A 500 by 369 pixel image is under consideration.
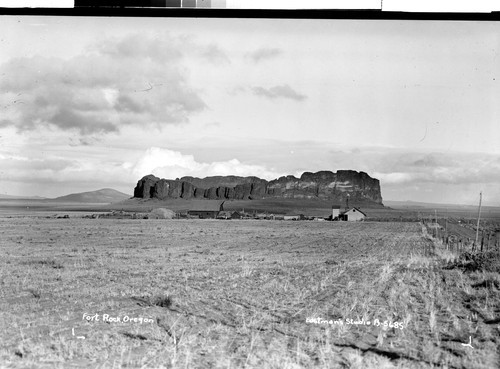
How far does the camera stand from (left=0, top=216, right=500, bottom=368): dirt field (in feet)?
15.9

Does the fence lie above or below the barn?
below

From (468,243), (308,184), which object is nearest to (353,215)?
(468,243)

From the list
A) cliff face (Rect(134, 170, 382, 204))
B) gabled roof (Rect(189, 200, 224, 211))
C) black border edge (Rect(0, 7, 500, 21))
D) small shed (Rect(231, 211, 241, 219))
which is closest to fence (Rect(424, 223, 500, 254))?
cliff face (Rect(134, 170, 382, 204))

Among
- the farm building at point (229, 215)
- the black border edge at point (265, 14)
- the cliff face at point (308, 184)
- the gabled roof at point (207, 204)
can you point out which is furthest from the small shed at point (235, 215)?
the black border edge at point (265, 14)

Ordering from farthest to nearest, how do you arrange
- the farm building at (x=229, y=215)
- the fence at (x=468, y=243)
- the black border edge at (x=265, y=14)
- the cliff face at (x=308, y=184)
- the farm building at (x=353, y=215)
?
the farm building at (x=229, y=215), the farm building at (x=353, y=215), the fence at (x=468, y=243), the cliff face at (x=308, y=184), the black border edge at (x=265, y=14)

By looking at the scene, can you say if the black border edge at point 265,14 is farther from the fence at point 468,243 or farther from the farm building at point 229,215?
the farm building at point 229,215

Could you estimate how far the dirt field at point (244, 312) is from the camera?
4859 millimetres

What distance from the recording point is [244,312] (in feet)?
19.5

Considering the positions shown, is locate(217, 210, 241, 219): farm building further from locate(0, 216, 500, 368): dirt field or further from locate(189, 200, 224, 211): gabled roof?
locate(0, 216, 500, 368): dirt field

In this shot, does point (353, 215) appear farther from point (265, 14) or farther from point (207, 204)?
point (265, 14)

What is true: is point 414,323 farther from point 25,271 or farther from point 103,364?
point 25,271

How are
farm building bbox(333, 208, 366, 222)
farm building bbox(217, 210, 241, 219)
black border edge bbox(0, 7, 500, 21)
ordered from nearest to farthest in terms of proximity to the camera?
black border edge bbox(0, 7, 500, 21) < farm building bbox(333, 208, 366, 222) < farm building bbox(217, 210, 241, 219)

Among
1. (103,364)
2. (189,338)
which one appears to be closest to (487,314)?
(189,338)

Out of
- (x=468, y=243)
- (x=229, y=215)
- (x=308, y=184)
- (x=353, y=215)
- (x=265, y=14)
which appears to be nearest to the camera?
(x=265, y=14)
